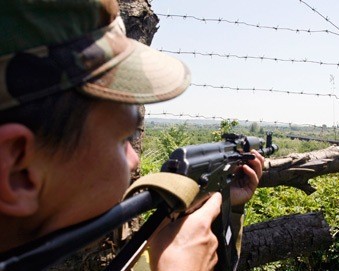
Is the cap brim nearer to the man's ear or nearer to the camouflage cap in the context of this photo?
the camouflage cap

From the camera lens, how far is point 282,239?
3.85 m

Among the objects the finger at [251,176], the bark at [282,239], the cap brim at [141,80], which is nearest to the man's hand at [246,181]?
the finger at [251,176]

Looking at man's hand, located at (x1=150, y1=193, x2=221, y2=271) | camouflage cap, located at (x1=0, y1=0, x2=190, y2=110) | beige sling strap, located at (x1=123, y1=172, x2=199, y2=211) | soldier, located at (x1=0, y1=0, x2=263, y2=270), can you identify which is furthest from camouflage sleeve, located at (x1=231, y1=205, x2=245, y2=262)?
camouflage cap, located at (x1=0, y1=0, x2=190, y2=110)

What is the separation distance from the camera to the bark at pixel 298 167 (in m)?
3.99

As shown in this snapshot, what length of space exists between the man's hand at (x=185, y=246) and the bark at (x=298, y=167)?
2211mm

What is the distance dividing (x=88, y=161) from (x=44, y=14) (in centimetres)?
35

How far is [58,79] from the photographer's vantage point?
1.03m

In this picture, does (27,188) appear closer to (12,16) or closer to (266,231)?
(12,16)

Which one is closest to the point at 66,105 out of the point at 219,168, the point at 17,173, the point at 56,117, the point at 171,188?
the point at 56,117

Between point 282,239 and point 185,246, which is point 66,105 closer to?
point 185,246

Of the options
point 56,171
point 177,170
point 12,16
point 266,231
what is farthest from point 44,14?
point 266,231

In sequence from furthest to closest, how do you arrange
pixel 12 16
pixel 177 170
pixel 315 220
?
1. pixel 315 220
2. pixel 177 170
3. pixel 12 16

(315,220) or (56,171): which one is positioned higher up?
(56,171)

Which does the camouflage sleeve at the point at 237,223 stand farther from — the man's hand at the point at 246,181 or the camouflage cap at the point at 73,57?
the camouflage cap at the point at 73,57
